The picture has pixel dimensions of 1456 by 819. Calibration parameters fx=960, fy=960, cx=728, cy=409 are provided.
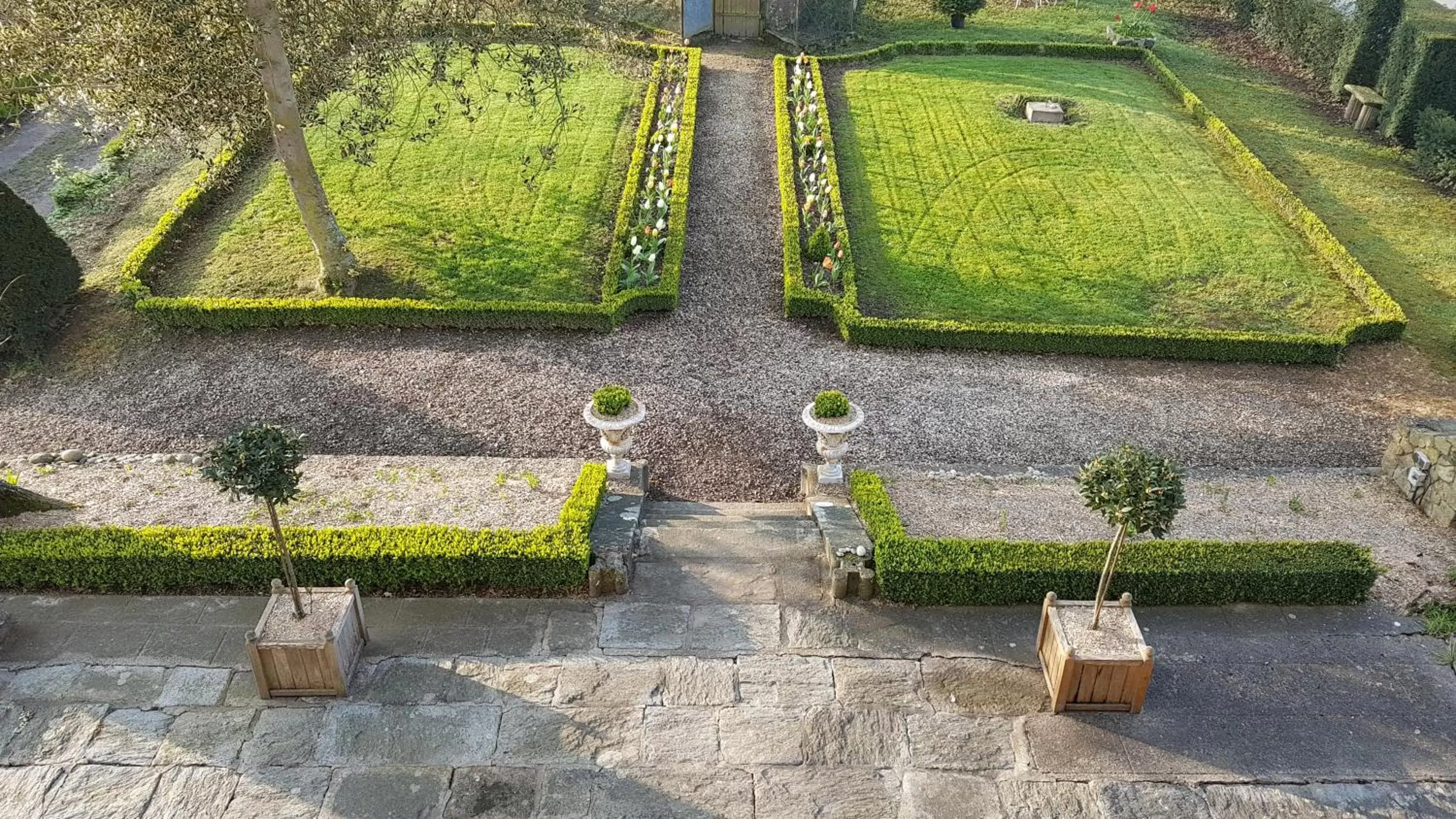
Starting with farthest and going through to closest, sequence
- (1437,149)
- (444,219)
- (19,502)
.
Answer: (1437,149) < (444,219) < (19,502)

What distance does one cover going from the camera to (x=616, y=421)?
435 inches

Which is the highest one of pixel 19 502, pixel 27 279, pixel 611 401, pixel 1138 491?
pixel 1138 491

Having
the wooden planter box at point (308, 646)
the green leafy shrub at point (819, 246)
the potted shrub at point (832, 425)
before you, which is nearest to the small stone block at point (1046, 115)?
the green leafy shrub at point (819, 246)

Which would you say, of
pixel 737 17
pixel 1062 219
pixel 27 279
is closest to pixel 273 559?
pixel 27 279

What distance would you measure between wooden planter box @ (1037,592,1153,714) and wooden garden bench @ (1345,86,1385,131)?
66.2ft

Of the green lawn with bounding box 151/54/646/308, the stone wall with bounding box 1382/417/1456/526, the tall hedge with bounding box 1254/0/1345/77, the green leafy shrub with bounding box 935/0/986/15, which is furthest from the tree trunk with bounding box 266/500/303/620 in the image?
the tall hedge with bounding box 1254/0/1345/77

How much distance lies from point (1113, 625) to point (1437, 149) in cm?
1821

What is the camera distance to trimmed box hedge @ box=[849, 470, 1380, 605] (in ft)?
29.8

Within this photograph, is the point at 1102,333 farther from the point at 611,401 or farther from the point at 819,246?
the point at 611,401

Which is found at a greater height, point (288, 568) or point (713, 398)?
point (288, 568)

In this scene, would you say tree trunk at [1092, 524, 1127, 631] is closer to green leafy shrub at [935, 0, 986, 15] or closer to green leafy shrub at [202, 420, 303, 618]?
green leafy shrub at [202, 420, 303, 618]

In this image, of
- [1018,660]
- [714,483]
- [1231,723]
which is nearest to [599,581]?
[714,483]

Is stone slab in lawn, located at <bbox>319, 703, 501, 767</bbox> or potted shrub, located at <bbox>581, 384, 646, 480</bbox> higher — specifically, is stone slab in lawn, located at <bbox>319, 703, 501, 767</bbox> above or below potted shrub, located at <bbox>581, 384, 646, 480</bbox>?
below

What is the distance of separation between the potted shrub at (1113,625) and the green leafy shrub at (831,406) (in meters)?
3.38
